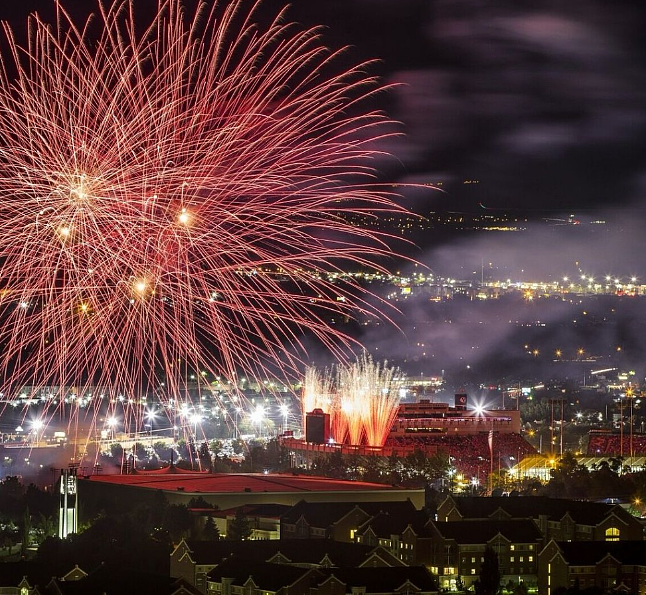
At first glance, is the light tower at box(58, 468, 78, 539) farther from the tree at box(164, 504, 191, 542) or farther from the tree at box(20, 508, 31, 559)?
the tree at box(164, 504, 191, 542)

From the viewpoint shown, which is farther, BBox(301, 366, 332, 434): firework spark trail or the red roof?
BBox(301, 366, 332, 434): firework spark trail

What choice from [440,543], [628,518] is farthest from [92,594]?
[628,518]

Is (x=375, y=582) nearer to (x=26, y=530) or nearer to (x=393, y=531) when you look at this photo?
(x=393, y=531)

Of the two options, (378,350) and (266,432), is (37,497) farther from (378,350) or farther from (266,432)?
(378,350)

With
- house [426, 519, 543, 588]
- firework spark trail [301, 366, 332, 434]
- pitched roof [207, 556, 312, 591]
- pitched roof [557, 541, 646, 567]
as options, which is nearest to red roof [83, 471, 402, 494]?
house [426, 519, 543, 588]

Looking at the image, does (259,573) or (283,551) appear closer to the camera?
(259,573)

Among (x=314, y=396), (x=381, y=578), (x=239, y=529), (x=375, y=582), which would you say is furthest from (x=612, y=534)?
(x=314, y=396)

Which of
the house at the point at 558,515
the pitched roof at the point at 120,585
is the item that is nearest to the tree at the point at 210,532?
the house at the point at 558,515
